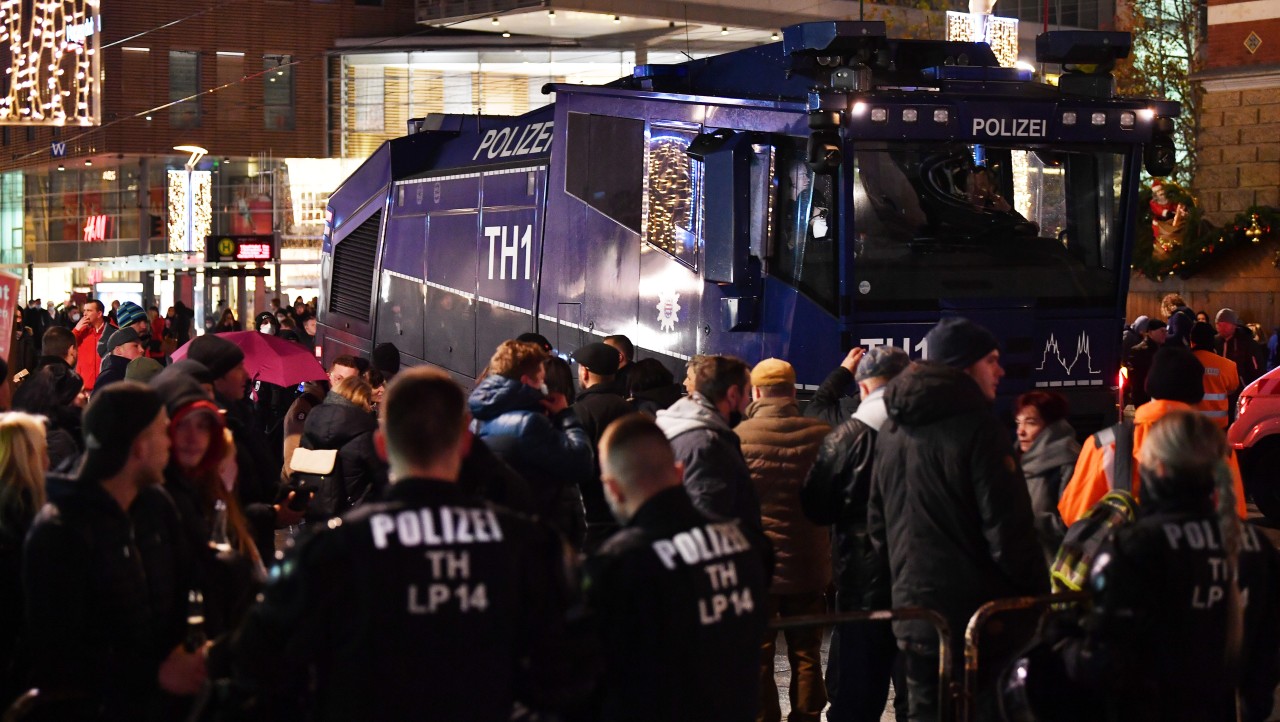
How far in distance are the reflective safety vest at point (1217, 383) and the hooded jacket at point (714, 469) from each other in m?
7.01

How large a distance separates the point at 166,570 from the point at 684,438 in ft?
8.45

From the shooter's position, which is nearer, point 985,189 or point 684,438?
point 684,438

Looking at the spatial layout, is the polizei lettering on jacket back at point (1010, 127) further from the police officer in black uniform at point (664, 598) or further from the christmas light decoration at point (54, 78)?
the christmas light decoration at point (54, 78)

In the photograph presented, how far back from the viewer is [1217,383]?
13297mm

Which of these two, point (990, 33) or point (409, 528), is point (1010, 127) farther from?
point (409, 528)

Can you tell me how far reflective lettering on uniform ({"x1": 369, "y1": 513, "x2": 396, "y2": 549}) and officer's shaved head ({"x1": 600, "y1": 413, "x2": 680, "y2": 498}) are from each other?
30.5 inches

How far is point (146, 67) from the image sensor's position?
4922 centimetres

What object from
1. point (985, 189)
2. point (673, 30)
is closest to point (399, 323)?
point (985, 189)

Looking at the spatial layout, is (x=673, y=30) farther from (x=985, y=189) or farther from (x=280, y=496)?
(x=280, y=496)

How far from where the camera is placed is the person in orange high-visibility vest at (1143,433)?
6.83m

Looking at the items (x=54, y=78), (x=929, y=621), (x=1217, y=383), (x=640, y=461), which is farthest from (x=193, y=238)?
(x=640, y=461)

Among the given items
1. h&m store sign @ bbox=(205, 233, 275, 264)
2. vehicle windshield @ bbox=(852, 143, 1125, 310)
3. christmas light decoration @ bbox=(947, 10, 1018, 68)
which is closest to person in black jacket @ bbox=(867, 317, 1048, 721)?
vehicle windshield @ bbox=(852, 143, 1125, 310)

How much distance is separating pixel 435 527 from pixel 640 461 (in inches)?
28.6

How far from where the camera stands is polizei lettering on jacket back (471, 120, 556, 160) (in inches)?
525
